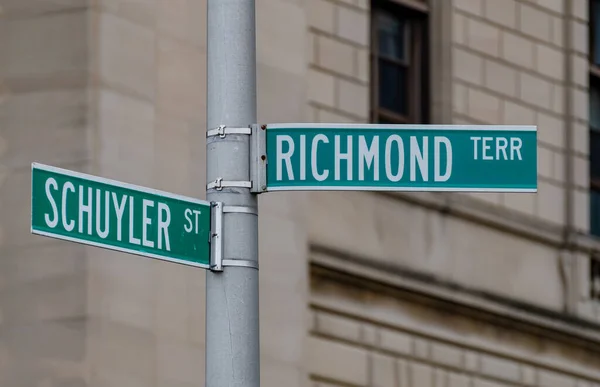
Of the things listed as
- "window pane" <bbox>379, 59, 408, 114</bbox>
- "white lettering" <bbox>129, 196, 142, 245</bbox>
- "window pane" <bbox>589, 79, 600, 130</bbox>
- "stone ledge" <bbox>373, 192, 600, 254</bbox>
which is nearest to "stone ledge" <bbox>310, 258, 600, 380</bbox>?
"stone ledge" <bbox>373, 192, 600, 254</bbox>

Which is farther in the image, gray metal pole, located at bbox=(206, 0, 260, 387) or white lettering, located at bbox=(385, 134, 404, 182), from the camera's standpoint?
white lettering, located at bbox=(385, 134, 404, 182)

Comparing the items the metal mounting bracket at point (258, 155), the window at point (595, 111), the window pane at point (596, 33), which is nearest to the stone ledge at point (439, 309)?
the window at point (595, 111)

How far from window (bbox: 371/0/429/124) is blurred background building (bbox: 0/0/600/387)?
24 mm

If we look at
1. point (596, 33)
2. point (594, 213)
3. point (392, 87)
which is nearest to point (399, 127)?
point (392, 87)

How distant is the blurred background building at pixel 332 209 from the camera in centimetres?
1320

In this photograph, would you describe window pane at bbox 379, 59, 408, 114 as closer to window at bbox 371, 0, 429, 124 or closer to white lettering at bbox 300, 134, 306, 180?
window at bbox 371, 0, 429, 124

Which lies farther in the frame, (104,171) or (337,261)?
(337,261)

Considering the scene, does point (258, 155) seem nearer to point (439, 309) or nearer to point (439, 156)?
point (439, 156)

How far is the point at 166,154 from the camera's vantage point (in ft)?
44.9

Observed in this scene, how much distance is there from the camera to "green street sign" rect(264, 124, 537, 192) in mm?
7648

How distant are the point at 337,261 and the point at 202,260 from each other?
27.2 ft

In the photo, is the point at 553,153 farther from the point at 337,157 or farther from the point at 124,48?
the point at 337,157

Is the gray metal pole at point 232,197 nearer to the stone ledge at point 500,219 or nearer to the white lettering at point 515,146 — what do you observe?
the white lettering at point 515,146

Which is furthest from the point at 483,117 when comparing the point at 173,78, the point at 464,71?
the point at 173,78
